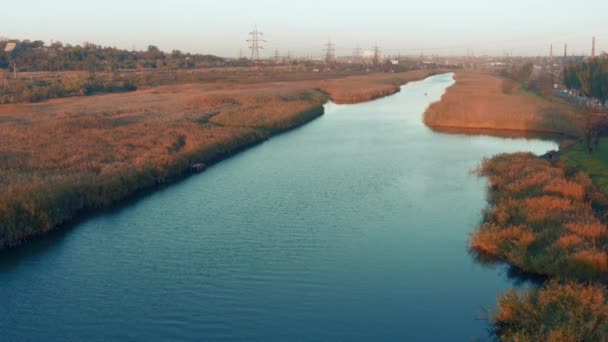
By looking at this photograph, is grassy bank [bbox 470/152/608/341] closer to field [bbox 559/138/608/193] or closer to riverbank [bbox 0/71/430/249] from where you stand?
field [bbox 559/138/608/193]

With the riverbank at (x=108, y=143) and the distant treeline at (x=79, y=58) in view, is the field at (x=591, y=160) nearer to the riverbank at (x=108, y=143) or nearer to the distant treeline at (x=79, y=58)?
the riverbank at (x=108, y=143)

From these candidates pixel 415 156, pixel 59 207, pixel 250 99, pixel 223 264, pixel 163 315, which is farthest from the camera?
pixel 250 99

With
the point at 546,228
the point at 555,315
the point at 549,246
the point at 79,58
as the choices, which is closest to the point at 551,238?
the point at 549,246

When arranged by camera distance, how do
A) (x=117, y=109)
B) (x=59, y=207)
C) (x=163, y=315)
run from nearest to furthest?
(x=163, y=315), (x=59, y=207), (x=117, y=109)

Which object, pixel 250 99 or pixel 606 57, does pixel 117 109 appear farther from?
pixel 606 57

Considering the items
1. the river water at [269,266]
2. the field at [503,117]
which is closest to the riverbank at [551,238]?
the river water at [269,266]

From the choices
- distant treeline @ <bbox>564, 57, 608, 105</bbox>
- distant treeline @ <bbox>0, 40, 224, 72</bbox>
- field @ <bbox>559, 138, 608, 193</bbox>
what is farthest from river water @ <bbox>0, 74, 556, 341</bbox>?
distant treeline @ <bbox>0, 40, 224, 72</bbox>

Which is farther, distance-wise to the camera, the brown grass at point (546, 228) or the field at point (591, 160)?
the field at point (591, 160)

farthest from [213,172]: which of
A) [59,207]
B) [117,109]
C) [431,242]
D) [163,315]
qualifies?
[117,109]
